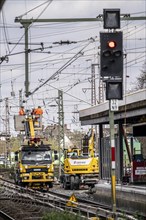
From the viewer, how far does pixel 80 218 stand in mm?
16828

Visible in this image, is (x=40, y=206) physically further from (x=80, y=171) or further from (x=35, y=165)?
(x=80, y=171)

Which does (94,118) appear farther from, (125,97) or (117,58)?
(117,58)

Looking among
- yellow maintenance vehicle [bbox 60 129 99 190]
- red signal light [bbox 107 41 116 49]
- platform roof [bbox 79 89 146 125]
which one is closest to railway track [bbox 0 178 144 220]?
platform roof [bbox 79 89 146 125]

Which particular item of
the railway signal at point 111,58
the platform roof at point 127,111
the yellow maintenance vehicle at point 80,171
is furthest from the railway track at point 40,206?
the yellow maintenance vehicle at point 80,171

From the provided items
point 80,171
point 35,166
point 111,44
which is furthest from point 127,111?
point 80,171

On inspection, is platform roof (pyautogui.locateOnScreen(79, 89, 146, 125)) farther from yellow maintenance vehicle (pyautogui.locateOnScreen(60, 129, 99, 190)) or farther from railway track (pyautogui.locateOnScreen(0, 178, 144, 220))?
yellow maintenance vehicle (pyautogui.locateOnScreen(60, 129, 99, 190))

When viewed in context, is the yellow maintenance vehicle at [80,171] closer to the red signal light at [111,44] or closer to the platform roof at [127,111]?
the platform roof at [127,111]

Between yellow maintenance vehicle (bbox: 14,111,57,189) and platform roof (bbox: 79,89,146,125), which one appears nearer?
platform roof (bbox: 79,89,146,125)

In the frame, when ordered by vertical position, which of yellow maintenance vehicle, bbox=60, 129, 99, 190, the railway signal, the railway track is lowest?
the railway track

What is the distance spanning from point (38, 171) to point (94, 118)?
38.5 feet

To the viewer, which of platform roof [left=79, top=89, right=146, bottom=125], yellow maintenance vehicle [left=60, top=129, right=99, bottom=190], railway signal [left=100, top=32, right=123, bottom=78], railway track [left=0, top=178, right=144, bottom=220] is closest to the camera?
railway signal [left=100, top=32, right=123, bottom=78]

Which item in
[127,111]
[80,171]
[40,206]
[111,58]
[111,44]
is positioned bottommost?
[40,206]

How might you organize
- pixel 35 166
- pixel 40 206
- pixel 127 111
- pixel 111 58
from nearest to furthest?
pixel 111 58
pixel 40 206
pixel 127 111
pixel 35 166

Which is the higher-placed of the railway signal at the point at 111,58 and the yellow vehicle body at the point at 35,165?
the railway signal at the point at 111,58
